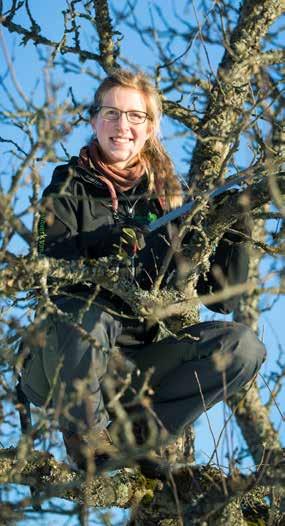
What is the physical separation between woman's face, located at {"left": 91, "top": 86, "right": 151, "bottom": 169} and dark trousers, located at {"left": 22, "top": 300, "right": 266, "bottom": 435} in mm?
864

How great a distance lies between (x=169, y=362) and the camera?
15.6 feet

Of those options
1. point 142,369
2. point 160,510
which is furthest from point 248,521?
point 142,369

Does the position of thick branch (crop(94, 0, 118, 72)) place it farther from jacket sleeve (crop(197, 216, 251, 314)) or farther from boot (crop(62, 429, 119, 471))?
boot (crop(62, 429, 119, 471))

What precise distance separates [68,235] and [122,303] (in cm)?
39

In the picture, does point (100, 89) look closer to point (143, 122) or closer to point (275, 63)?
point (143, 122)

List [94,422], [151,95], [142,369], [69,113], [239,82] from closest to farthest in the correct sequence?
[69,113]
[94,422]
[142,369]
[151,95]
[239,82]

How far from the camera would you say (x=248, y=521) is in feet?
17.1

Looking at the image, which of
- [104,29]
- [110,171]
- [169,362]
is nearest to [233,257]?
[169,362]

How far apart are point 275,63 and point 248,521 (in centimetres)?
241

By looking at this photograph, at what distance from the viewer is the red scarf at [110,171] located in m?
4.90

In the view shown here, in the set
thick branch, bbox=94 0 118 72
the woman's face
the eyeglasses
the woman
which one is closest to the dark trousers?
the woman

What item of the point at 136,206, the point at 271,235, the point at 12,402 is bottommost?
the point at 12,402

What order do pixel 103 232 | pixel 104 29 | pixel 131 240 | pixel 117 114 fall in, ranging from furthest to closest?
1. pixel 104 29
2. pixel 117 114
3. pixel 103 232
4. pixel 131 240

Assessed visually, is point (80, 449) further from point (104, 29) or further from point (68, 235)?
point (104, 29)
